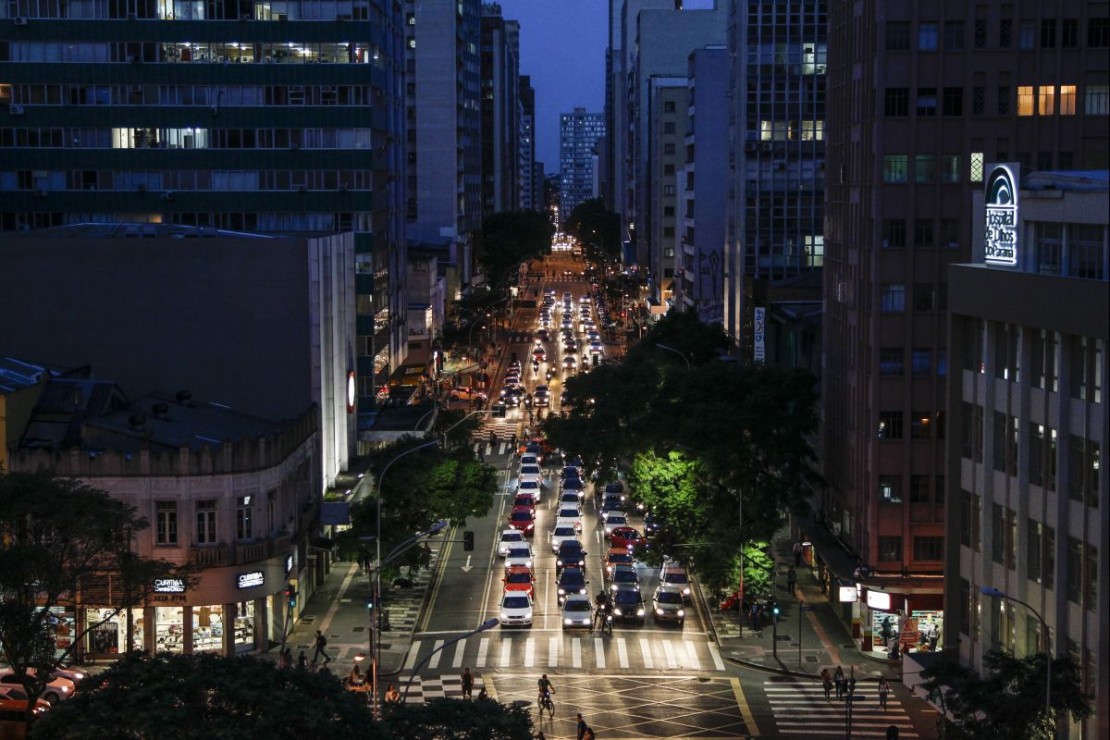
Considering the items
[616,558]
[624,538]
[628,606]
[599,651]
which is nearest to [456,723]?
[599,651]

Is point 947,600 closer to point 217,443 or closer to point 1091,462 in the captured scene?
point 1091,462

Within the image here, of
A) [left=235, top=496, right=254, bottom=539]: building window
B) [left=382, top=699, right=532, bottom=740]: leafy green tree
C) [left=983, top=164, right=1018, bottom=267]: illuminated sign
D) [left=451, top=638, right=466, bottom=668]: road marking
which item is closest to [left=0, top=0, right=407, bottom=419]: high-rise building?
[left=235, top=496, right=254, bottom=539]: building window

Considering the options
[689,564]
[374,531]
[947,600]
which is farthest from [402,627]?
[947,600]

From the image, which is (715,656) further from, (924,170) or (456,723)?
(456,723)

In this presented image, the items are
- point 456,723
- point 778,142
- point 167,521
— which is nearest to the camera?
point 456,723

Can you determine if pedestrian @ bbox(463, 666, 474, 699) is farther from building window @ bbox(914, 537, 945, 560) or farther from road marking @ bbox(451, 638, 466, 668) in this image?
building window @ bbox(914, 537, 945, 560)
